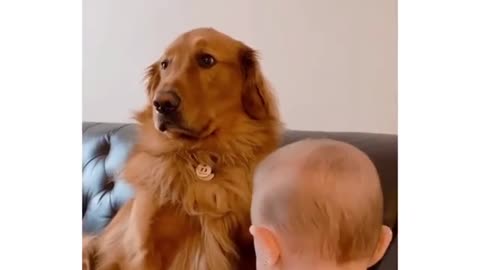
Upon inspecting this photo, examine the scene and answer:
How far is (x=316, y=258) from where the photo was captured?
939mm

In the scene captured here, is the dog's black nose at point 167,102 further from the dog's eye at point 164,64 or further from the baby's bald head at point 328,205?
the baby's bald head at point 328,205

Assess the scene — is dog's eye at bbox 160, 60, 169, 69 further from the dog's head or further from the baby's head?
the baby's head

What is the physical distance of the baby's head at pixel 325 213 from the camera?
926mm

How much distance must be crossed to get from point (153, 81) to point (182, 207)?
210 mm

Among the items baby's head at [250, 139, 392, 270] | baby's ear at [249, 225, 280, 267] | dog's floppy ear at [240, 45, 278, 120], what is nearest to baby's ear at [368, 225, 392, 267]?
baby's head at [250, 139, 392, 270]

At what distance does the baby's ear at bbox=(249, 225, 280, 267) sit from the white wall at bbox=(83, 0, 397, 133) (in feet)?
0.56

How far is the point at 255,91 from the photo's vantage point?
1.05 m

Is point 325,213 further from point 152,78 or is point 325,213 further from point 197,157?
point 152,78

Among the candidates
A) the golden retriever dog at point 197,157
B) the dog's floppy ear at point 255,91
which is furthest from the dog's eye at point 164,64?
the dog's floppy ear at point 255,91

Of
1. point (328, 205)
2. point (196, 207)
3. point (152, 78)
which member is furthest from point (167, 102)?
point (328, 205)
